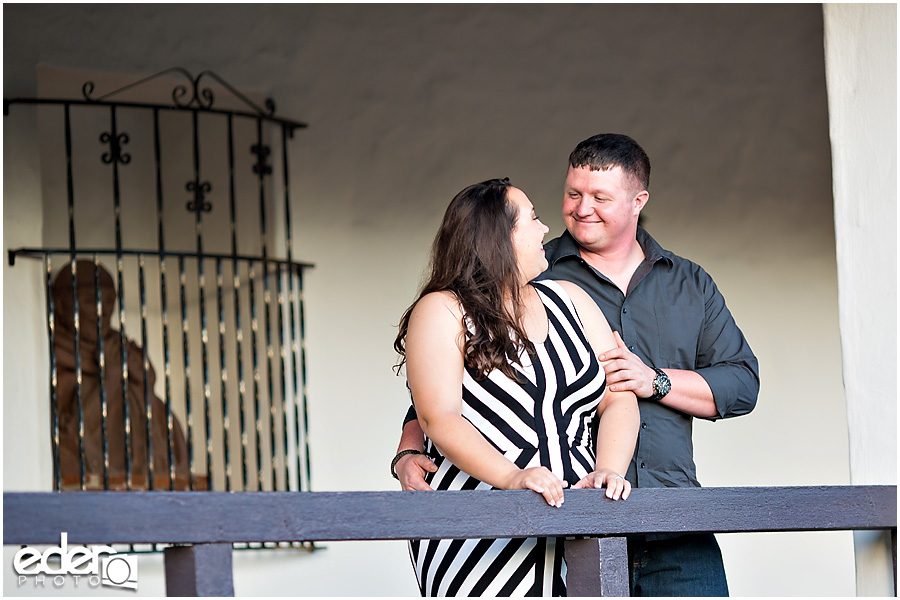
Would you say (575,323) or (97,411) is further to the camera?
(97,411)

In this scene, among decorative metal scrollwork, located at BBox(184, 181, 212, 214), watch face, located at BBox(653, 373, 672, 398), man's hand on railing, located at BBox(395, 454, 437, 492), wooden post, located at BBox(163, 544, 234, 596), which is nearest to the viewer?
wooden post, located at BBox(163, 544, 234, 596)

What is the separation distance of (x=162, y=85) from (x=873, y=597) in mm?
3927

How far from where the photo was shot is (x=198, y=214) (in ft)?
17.0

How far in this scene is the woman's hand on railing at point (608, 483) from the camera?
2.20m

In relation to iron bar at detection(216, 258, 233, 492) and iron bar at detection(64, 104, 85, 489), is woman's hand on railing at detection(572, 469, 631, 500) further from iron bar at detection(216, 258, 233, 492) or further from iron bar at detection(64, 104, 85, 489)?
iron bar at detection(64, 104, 85, 489)

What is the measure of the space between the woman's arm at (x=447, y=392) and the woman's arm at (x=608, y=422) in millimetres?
143

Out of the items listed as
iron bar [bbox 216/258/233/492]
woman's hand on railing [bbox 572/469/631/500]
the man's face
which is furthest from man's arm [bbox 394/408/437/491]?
iron bar [bbox 216/258/233/492]

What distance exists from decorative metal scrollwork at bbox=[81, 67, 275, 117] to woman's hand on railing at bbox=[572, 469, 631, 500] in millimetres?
3385

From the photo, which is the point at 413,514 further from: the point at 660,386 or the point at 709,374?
the point at 709,374

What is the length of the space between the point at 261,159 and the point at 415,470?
3.16m

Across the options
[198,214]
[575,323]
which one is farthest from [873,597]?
[198,214]

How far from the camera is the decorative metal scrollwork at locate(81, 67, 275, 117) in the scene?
5238 millimetres

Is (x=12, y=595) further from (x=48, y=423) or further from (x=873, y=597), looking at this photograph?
(x=873, y=597)

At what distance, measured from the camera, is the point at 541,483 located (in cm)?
213
